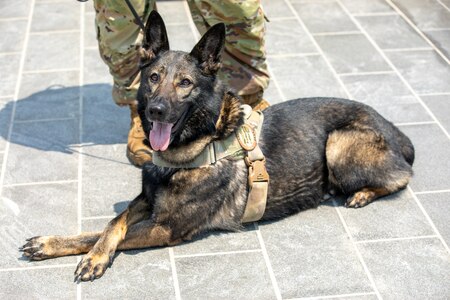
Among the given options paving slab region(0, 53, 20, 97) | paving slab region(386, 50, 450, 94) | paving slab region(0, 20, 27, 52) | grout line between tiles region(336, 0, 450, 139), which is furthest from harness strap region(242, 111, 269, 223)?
paving slab region(0, 20, 27, 52)

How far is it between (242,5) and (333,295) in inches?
79.6

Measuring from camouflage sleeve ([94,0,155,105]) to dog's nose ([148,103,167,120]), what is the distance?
1.24m

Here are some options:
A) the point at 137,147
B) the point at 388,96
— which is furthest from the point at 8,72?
the point at 388,96

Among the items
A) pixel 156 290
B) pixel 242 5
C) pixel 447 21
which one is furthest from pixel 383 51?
pixel 156 290

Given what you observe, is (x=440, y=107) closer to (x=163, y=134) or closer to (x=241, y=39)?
(x=241, y=39)

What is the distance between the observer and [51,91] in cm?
604

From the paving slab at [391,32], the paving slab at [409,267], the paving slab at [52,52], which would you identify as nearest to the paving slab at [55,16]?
the paving slab at [52,52]

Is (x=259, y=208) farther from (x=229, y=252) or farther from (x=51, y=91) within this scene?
(x=51, y=91)

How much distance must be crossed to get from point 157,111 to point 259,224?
1.05 meters

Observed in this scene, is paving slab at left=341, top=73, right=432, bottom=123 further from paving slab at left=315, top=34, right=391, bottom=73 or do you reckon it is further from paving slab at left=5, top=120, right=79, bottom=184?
paving slab at left=5, top=120, right=79, bottom=184

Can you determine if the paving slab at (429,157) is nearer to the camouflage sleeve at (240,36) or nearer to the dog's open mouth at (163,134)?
the camouflage sleeve at (240,36)

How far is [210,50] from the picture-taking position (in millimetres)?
4191

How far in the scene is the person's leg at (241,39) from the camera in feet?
16.5

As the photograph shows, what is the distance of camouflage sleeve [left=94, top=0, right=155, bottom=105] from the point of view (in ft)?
16.5
